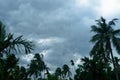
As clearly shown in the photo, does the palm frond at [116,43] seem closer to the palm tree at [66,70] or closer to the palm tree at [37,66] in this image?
the palm tree at [37,66]

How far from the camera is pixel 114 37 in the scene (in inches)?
1934

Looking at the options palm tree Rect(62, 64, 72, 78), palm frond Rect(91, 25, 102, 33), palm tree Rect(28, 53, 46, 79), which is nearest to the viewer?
palm frond Rect(91, 25, 102, 33)

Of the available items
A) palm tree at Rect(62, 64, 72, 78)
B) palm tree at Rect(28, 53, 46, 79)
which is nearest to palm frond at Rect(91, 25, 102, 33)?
palm tree at Rect(28, 53, 46, 79)

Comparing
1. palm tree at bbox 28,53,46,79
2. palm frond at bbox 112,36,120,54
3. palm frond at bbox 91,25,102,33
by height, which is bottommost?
palm frond at bbox 112,36,120,54

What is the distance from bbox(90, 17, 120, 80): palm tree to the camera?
4828 cm

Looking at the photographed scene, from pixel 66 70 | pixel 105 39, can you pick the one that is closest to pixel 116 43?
pixel 105 39

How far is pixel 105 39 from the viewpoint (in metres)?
49.1

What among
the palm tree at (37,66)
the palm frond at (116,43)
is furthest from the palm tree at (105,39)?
the palm tree at (37,66)

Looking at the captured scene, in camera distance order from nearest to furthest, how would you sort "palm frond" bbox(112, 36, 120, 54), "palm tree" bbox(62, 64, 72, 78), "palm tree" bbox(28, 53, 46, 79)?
"palm frond" bbox(112, 36, 120, 54)
"palm tree" bbox(28, 53, 46, 79)
"palm tree" bbox(62, 64, 72, 78)

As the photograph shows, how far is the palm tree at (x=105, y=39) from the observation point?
158 ft

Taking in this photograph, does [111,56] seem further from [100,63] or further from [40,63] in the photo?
[40,63]

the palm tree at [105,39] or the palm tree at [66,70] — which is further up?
the palm tree at [66,70]

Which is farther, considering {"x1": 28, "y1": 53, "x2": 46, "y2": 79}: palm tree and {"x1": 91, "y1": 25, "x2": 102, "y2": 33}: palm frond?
{"x1": 28, "y1": 53, "x2": 46, "y2": 79}: palm tree

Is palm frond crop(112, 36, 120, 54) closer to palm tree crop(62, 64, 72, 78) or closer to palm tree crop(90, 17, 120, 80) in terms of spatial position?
palm tree crop(90, 17, 120, 80)
